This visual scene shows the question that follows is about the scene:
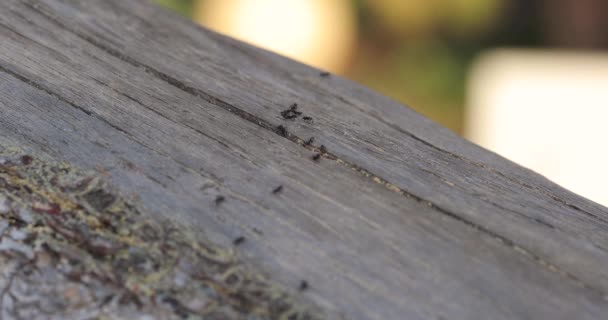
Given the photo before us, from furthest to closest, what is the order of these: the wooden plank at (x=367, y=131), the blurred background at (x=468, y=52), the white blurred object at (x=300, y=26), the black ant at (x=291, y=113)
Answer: the white blurred object at (x=300, y=26), the blurred background at (x=468, y=52), the black ant at (x=291, y=113), the wooden plank at (x=367, y=131)

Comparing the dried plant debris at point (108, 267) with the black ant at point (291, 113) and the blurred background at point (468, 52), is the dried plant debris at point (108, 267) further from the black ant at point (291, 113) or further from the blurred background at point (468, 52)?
the blurred background at point (468, 52)

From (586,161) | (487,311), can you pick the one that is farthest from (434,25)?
(487,311)

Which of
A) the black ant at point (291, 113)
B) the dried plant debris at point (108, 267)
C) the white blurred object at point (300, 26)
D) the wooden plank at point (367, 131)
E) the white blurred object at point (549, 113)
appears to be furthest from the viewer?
the white blurred object at point (300, 26)

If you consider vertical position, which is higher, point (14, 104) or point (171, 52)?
point (171, 52)

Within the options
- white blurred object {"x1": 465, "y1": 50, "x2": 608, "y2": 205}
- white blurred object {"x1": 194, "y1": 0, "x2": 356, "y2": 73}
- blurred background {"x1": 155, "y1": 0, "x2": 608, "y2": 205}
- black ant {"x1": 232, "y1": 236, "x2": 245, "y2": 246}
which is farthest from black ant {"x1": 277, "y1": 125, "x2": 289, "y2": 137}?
white blurred object {"x1": 194, "y1": 0, "x2": 356, "y2": 73}

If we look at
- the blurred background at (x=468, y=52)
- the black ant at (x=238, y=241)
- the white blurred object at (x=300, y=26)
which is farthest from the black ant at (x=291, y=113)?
Answer: the white blurred object at (x=300, y=26)

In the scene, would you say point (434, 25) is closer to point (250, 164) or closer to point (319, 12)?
point (319, 12)

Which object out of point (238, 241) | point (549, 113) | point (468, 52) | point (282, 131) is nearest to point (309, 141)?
point (282, 131)

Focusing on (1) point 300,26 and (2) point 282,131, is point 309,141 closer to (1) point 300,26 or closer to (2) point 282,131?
(2) point 282,131
